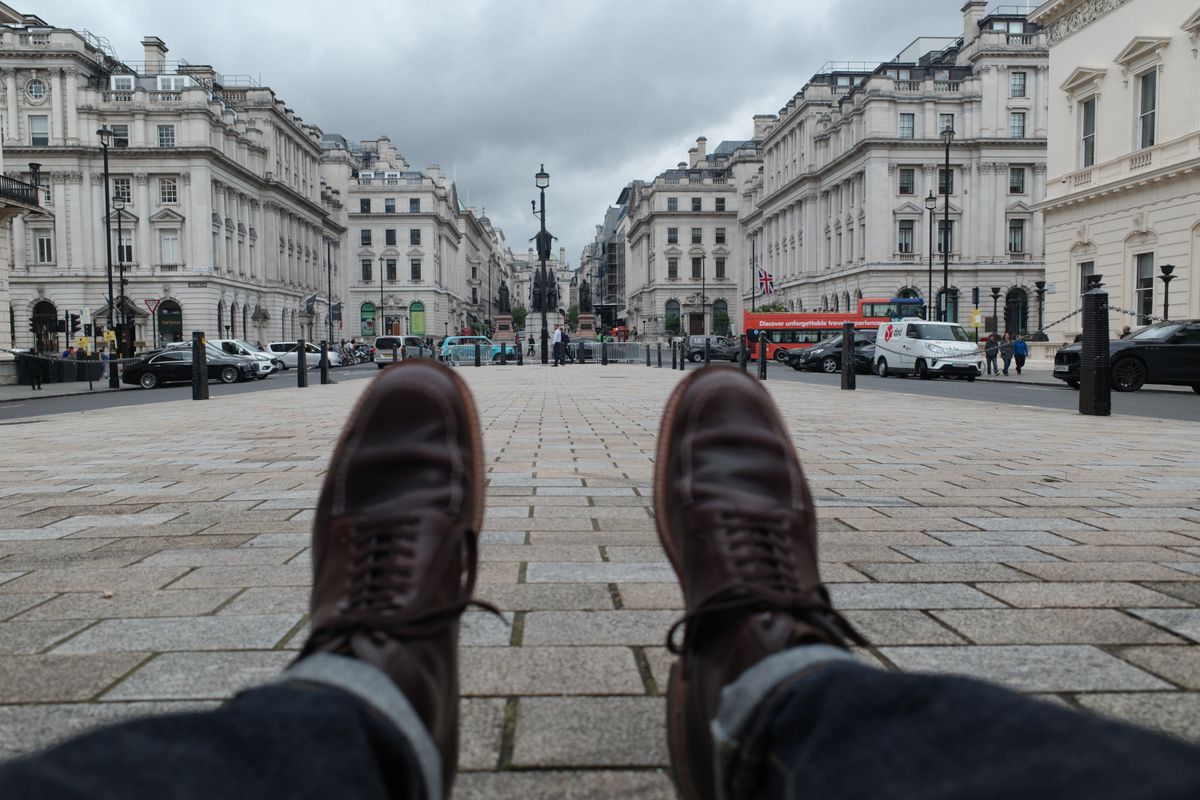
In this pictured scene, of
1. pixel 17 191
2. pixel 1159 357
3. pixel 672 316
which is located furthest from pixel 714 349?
pixel 672 316

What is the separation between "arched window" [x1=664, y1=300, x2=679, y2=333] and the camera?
8841cm

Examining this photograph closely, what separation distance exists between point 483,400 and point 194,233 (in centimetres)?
4352

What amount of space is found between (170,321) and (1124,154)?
4826cm

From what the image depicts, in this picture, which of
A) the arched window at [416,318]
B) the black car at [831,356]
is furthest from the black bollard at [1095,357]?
the arched window at [416,318]

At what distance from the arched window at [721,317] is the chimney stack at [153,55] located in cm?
5522

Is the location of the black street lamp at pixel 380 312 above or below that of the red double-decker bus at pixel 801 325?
above

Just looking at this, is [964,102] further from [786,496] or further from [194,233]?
[786,496]

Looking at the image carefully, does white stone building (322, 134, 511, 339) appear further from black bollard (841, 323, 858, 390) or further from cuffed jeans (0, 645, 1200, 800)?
cuffed jeans (0, 645, 1200, 800)

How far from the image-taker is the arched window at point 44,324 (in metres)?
48.5

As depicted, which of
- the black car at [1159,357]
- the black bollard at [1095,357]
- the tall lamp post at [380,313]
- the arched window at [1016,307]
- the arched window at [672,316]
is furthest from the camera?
the arched window at [672,316]

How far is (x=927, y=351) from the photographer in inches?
980

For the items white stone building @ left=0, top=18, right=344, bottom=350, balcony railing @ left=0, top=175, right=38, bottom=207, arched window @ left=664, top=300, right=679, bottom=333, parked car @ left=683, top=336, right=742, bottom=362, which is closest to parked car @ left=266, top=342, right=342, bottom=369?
white stone building @ left=0, top=18, right=344, bottom=350

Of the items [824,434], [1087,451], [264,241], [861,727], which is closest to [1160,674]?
[861,727]

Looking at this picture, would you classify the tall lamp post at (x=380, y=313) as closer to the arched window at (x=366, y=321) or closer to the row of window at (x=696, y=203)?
the arched window at (x=366, y=321)
